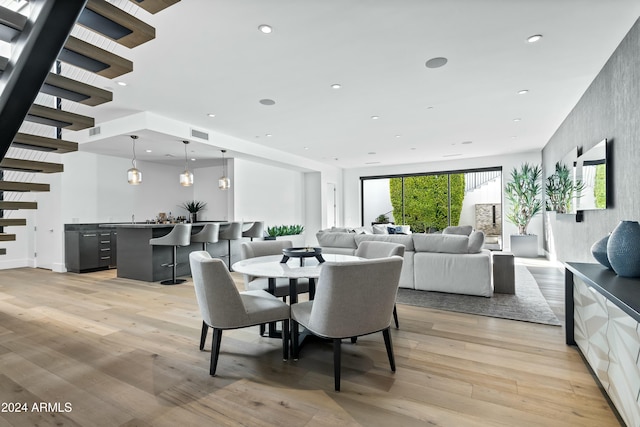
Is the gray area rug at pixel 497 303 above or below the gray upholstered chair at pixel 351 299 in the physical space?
below

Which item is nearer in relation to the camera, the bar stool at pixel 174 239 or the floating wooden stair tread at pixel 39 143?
the floating wooden stair tread at pixel 39 143

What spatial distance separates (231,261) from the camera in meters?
6.86

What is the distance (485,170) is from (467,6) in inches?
307

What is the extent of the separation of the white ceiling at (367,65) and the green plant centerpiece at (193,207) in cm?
259

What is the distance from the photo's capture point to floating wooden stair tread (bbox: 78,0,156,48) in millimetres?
1803

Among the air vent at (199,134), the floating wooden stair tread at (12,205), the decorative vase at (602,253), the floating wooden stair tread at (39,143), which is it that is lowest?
the decorative vase at (602,253)

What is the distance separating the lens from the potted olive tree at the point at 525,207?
783cm

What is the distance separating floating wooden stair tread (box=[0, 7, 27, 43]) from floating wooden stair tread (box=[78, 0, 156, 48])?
10.7 inches

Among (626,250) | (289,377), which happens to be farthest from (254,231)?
(626,250)

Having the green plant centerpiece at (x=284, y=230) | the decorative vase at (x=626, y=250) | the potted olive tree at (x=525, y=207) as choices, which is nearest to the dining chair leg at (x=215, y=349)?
the decorative vase at (x=626, y=250)

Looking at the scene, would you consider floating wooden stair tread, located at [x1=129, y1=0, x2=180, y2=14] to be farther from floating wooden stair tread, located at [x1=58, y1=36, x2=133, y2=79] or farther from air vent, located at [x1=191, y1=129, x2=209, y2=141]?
air vent, located at [x1=191, y1=129, x2=209, y2=141]

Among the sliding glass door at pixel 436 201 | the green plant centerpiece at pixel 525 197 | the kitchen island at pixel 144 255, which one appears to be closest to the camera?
the kitchen island at pixel 144 255

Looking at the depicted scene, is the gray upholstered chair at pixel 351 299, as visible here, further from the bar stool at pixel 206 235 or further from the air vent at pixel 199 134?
the air vent at pixel 199 134

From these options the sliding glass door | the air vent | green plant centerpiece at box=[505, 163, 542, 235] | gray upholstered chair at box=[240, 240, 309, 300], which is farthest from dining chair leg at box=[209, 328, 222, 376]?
the sliding glass door
